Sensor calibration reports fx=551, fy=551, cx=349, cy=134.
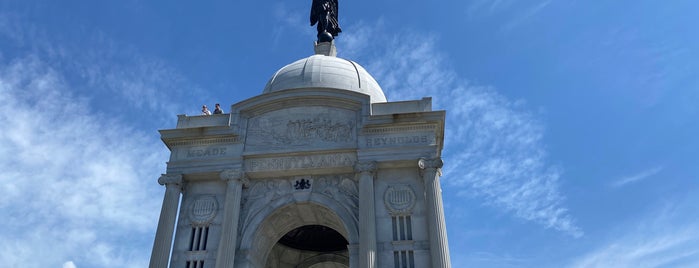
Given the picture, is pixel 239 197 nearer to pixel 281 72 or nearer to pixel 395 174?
pixel 395 174

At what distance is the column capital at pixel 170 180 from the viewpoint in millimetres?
24500

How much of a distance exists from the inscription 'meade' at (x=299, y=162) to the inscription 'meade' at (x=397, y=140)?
107cm

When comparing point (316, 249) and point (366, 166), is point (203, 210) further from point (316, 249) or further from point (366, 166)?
point (316, 249)

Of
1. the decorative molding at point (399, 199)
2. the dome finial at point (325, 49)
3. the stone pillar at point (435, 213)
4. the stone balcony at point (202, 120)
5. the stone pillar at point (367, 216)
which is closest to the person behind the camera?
the stone pillar at point (435, 213)

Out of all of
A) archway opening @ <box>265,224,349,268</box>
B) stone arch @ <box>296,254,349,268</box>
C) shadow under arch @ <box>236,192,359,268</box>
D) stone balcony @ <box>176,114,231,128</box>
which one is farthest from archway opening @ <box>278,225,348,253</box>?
stone balcony @ <box>176,114,231,128</box>

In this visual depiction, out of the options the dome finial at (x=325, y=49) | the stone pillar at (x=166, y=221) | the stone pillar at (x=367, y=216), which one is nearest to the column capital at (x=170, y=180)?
the stone pillar at (x=166, y=221)

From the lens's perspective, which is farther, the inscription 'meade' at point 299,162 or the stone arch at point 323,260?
the stone arch at point 323,260

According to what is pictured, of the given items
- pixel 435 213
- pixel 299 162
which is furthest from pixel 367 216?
pixel 299 162

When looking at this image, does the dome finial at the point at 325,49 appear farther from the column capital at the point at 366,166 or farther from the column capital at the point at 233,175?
the column capital at the point at 366,166

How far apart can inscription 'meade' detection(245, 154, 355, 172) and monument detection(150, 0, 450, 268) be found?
47 millimetres

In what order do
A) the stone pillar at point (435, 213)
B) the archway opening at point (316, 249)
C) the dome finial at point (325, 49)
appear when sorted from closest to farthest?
the stone pillar at point (435, 213)
the archway opening at point (316, 249)
the dome finial at point (325, 49)

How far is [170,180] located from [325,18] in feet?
59.4

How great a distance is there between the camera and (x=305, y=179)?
24.7m

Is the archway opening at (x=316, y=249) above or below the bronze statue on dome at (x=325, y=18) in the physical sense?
below
